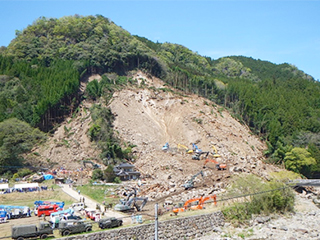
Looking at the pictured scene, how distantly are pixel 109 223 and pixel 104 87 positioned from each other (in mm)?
45722

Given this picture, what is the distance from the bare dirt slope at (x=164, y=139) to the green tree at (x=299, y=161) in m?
3.74

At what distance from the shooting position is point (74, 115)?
58.6 m

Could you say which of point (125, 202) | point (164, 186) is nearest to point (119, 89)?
point (164, 186)

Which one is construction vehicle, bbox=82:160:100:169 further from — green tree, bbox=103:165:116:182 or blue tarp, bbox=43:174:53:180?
blue tarp, bbox=43:174:53:180

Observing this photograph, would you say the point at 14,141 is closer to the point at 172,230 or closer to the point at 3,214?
the point at 3,214

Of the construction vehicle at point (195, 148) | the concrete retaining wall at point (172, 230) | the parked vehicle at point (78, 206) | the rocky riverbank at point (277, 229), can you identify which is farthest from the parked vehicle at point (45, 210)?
the construction vehicle at point (195, 148)

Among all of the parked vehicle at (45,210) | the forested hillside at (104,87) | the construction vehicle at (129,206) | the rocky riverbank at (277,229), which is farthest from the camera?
the forested hillside at (104,87)

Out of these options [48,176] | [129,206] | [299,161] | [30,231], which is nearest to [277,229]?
[129,206]

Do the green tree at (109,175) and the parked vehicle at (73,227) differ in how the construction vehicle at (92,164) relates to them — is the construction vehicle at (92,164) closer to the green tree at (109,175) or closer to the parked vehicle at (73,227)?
the green tree at (109,175)

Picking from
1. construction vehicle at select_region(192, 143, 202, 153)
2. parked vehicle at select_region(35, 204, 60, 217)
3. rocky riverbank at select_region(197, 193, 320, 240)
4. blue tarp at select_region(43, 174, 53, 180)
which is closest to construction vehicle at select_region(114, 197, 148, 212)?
parked vehicle at select_region(35, 204, 60, 217)

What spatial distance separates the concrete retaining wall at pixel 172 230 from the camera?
20.4 metres

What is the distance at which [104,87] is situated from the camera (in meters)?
64.8

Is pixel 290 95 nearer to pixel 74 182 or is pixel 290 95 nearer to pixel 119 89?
pixel 119 89

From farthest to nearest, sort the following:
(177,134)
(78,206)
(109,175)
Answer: (177,134)
(109,175)
(78,206)
